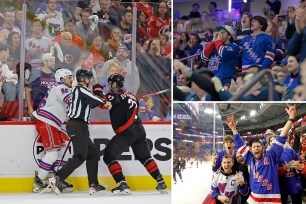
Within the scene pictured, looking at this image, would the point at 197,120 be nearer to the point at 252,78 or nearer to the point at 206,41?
the point at 252,78

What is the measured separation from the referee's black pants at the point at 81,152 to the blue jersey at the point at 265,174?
169cm

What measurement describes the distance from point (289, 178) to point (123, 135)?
1.76 m

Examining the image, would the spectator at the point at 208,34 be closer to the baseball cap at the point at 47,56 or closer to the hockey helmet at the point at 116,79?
the hockey helmet at the point at 116,79

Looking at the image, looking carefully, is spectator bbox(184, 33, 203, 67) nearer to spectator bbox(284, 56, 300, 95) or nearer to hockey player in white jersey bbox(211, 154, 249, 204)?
spectator bbox(284, 56, 300, 95)

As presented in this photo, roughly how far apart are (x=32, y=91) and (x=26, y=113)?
7.4 inches

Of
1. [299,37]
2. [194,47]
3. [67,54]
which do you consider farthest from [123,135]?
[299,37]

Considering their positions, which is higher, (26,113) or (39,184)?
(26,113)

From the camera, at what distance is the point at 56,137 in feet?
14.7

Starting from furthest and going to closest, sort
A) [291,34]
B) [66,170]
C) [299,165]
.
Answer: [66,170] → [291,34] → [299,165]

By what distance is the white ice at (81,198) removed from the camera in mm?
4273

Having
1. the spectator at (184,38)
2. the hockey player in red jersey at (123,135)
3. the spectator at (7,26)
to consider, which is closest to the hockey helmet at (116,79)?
the hockey player in red jersey at (123,135)

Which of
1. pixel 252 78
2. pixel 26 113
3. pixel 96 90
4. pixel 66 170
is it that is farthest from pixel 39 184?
pixel 252 78

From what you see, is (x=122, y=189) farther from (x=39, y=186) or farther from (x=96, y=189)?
(x=39, y=186)

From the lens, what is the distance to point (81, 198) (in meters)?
4.38
